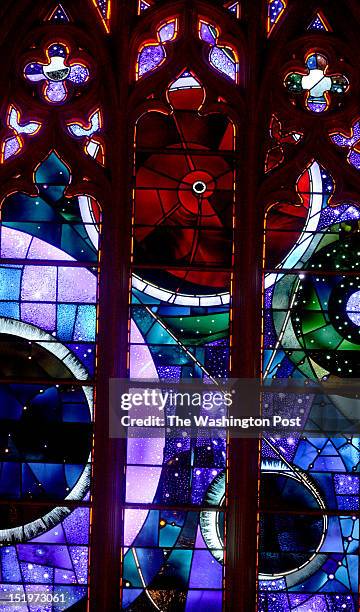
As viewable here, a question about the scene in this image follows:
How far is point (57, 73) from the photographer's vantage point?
24.2 ft

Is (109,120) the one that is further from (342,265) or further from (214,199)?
(342,265)

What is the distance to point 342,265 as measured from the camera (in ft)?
23.8

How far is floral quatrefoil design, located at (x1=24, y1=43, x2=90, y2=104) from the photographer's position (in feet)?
24.1

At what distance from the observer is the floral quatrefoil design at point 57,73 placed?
7.35m

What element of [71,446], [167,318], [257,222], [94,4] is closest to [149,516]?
[71,446]

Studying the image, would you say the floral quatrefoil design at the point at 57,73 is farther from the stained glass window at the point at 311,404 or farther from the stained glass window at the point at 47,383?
the stained glass window at the point at 311,404

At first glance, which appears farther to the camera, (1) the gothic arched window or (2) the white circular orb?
(2) the white circular orb

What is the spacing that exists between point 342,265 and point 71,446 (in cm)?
189

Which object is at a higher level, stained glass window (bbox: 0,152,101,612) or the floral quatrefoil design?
the floral quatrefoil design

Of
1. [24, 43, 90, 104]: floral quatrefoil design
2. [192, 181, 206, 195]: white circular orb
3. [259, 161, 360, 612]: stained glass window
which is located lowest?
[259, 161, 360, 612]: stained glass window

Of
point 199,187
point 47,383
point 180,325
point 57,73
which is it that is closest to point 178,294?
point 180,325

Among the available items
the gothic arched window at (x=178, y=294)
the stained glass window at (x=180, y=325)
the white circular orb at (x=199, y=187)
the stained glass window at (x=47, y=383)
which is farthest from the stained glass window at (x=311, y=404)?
the stained glass window at (x=47, y=383)

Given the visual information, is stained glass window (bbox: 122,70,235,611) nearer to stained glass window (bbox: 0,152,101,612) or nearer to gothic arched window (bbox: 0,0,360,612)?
gothic arched window (bbox: 0,0,360,612)

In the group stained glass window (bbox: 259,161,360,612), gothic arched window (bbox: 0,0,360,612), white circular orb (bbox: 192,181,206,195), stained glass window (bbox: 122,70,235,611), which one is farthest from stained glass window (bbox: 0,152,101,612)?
stained glass window (bbox: 259,161,360,612)
